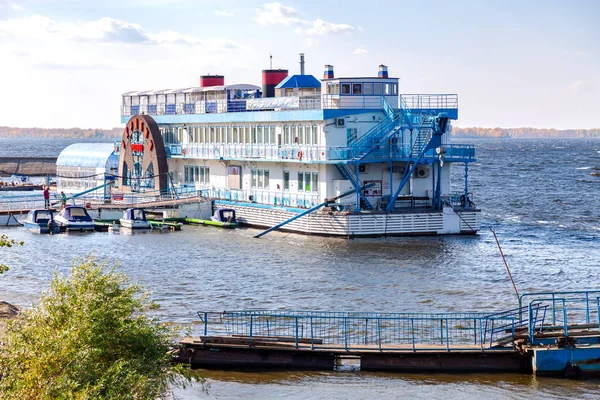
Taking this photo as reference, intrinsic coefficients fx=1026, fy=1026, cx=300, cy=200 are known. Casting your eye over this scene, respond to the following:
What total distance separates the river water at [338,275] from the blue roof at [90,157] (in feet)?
60.5

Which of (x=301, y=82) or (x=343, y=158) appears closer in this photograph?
(x=343, y=158)

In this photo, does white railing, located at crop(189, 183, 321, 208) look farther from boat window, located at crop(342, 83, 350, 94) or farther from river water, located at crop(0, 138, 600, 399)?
boat window, located at crop(342, 83, 350, 94)

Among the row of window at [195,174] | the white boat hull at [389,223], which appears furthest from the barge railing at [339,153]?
the row of window at [195,174]

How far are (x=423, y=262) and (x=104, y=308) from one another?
79.2 feet

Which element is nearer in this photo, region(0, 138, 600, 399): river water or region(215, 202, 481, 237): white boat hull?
region(0, 138, 600, 399): river water

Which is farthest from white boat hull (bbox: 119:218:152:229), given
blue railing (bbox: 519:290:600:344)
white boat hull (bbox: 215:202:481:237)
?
blue railing (bbox: 519:290:600:344)

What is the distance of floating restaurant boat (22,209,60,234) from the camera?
54688mm

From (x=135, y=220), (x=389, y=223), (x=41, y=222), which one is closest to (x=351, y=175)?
(x=389, y=223)

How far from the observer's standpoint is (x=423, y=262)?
41938mm

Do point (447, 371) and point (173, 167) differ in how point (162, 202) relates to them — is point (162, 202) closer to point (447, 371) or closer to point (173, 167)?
point (173, 167)

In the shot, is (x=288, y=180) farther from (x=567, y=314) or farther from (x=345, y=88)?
(x=567, y=314)

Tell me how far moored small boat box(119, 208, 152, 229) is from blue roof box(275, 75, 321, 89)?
10.9m

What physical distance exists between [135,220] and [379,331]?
3191 centimetres

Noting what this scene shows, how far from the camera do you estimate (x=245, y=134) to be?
58812 mm
